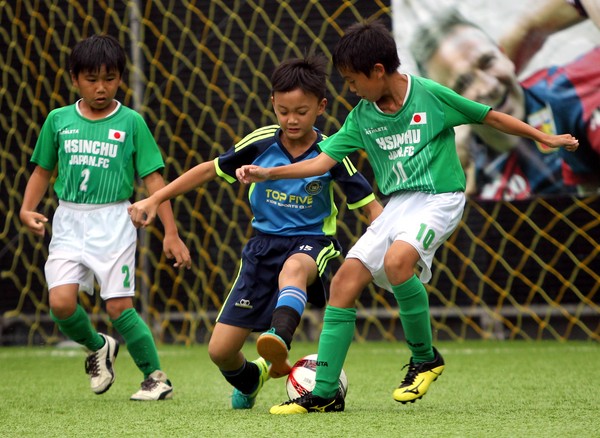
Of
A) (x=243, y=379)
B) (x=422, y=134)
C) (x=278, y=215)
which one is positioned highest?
(x=422, y=134)

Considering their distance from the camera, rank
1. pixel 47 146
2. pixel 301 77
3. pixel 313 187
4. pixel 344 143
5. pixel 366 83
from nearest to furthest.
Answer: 1. pixel 366 83
2. pixel 344 143
3. pixel 301 77
4. pixel 313 187
5. pixel 47 146

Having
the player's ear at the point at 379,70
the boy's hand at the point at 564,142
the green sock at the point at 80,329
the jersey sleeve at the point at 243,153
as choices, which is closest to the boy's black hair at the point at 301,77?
the jersey sleeve at the point at 243,153

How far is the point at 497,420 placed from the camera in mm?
3018

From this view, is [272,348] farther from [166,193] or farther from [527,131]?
[527,131]

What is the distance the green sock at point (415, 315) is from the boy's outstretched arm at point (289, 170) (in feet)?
1.45

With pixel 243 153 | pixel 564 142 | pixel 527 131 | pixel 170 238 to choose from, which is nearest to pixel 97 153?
pixel 170 238

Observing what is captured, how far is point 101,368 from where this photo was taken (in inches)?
161

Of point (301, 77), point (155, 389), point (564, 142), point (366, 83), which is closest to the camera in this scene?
point (564, 142)

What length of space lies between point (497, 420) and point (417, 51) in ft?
10.5

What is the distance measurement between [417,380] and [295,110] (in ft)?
3.10

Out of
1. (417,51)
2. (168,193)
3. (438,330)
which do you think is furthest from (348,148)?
(438,330)

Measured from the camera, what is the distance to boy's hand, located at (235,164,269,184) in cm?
334

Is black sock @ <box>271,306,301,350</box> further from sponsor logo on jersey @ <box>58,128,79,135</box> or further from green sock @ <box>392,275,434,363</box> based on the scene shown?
sponsor logo on jersey @ <box>58,128,79,135</box>

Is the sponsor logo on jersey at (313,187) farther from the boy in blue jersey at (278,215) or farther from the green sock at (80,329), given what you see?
the green sock at (80,329)
